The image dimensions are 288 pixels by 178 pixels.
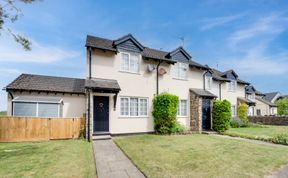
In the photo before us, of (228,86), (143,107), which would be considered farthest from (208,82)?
(143,107)

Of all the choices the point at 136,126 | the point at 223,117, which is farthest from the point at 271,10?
the point at 136,126

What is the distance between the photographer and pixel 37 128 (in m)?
12.5

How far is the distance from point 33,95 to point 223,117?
16460mm

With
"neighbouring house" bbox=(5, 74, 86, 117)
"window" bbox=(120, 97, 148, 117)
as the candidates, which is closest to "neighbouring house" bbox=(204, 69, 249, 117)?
"window" bbox=(120, 97, 148, 117)

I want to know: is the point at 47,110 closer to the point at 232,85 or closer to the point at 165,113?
the point at 165,113

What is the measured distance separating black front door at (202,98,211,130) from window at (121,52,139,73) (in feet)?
26.2

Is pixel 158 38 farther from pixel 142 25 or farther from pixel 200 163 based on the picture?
pixel 200 163

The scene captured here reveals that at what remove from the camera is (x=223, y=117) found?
17.8m

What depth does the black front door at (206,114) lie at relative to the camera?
19.1 m

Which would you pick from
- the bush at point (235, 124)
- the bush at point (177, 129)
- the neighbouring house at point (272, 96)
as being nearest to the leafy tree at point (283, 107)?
the neighbouring house at point (272, 96)

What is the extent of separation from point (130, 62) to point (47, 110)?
7.49m

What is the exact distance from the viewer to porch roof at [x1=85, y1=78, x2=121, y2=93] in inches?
505

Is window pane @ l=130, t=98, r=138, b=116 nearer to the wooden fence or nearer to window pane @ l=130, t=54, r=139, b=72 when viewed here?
window pane @ l=130, t=54, r=139, b=72

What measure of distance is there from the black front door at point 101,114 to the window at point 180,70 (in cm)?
720
